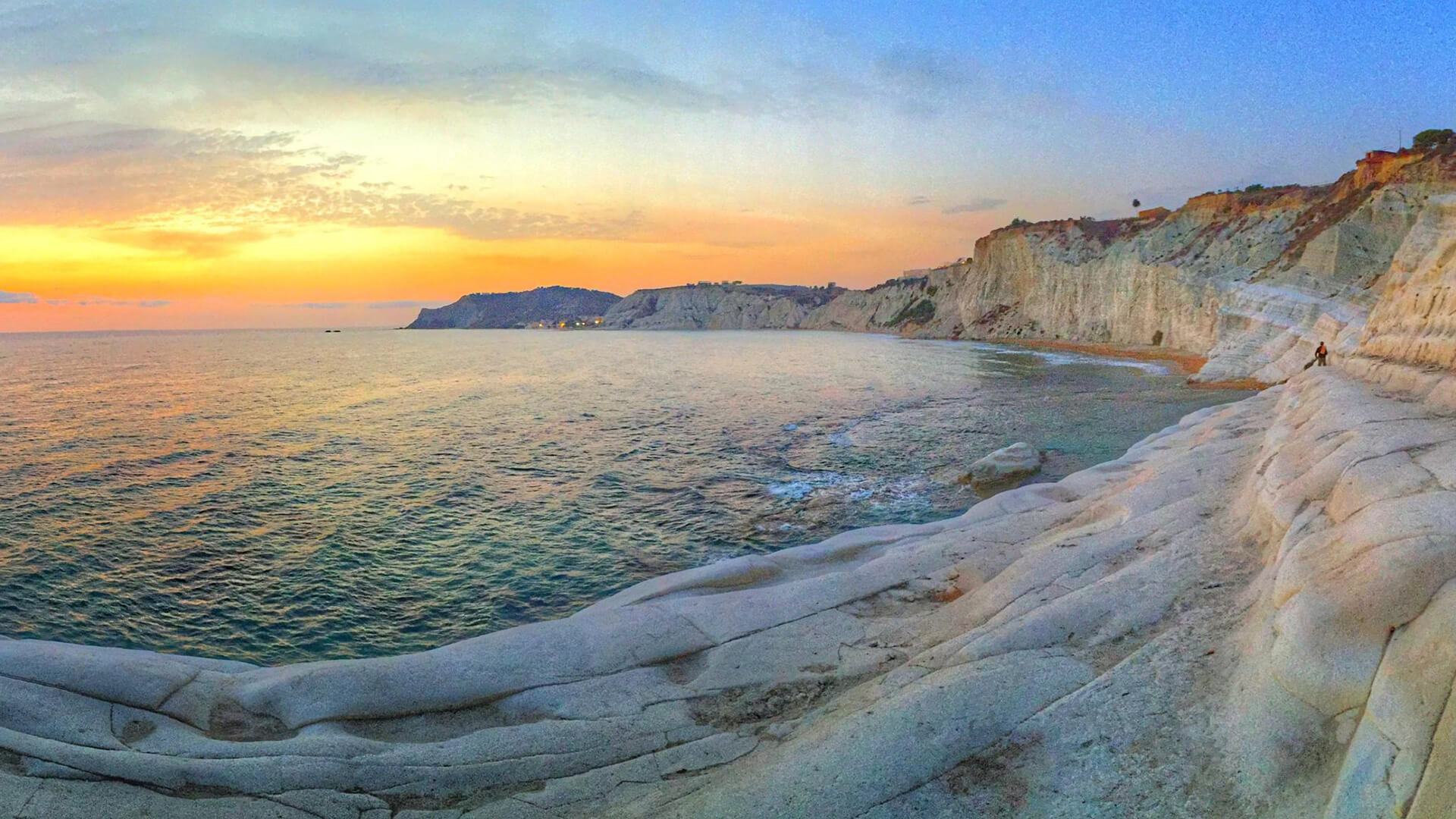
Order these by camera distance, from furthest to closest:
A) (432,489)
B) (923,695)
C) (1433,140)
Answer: (1433,140)
(432,489)
(923,695)

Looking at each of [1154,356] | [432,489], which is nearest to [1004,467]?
[432,489]

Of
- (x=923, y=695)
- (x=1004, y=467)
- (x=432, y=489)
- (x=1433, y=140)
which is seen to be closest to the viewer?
(x=923, y=695)

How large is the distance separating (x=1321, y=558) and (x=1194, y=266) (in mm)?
72488

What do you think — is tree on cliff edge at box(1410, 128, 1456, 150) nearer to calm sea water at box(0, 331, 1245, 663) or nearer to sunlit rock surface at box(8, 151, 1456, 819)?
calm sea water at box(0, 331, 1245, 663)

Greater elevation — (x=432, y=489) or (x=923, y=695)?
(x=923, y=695)

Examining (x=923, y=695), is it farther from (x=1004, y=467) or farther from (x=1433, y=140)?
(x=1433, y=140)

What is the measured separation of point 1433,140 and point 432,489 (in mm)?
73215

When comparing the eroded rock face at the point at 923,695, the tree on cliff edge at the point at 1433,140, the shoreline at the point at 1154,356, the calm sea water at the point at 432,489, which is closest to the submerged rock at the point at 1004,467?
the calm sea water at the point at 432,489

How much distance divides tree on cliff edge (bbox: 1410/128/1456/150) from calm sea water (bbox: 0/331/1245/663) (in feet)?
91.5

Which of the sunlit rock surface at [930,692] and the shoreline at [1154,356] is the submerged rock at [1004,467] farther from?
the shoreline at [1154,356]

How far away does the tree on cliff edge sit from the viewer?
51.1m

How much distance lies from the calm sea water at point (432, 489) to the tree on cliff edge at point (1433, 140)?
2790 cm

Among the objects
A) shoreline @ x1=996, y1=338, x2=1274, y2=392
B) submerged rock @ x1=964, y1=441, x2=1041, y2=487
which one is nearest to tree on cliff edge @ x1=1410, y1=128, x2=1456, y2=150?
shoreline @ x1=996, y1=338, x2=1274, y2=392

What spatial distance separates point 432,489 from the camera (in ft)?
67.1
